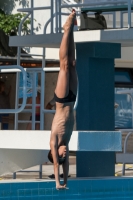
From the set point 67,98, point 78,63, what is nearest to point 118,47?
point 78,63

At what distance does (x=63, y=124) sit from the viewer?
6.96 m

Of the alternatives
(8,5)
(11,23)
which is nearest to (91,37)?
(11,23)

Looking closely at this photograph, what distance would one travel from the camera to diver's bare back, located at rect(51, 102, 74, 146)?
6922 millimetres

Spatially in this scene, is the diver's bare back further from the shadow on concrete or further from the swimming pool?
the shadow on concrete

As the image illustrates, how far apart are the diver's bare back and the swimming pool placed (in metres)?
1.30

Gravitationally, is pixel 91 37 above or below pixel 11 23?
below

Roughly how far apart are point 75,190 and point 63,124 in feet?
4.96

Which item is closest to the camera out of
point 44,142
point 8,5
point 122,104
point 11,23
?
point 44,142

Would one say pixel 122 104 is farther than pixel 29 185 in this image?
Yes

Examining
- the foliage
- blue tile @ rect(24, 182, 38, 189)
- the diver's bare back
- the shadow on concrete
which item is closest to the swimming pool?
blue tile @ rect(24, 182, 38, 189)

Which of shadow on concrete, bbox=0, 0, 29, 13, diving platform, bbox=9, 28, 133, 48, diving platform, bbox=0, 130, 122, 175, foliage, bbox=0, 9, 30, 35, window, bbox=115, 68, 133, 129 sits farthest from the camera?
shadow on concrete, bbox=0, 0, 29, 13

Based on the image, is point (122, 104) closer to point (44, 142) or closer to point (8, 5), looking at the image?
point (8, 5)

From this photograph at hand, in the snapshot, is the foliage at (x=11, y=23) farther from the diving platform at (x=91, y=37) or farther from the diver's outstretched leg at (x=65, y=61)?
the diver's outstretched leg at (x=65, y=61)

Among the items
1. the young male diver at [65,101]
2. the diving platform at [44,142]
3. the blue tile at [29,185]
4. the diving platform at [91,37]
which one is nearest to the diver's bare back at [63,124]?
the young male diver at [65,101]
